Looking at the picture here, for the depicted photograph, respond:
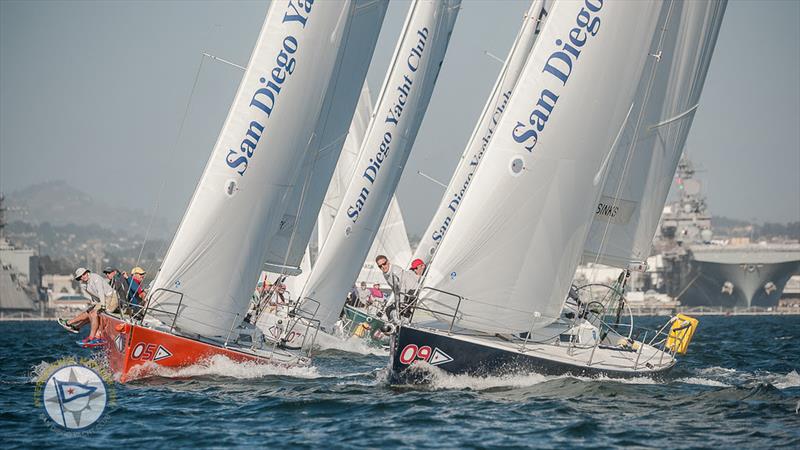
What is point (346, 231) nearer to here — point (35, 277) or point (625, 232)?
point (625, 232)

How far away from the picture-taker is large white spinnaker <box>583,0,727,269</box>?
16.9 m

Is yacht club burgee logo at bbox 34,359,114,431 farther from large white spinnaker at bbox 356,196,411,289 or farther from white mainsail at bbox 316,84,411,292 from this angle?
large white spinnaker at bbox 356,196,411,289

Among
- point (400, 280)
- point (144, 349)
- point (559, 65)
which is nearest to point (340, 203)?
point (400, 280)

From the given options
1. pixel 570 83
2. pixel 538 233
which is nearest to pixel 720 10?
pixel 570 83

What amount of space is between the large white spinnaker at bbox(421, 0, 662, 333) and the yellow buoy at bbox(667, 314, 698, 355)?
319 cm

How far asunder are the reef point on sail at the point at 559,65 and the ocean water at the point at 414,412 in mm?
3181

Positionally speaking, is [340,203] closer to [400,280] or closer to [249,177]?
[249,177]

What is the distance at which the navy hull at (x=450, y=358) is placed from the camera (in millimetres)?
12688

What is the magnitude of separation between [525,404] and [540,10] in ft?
43.0

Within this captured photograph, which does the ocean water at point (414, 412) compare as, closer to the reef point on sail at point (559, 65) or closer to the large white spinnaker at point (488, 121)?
the reef point on sail at point (559, 65)

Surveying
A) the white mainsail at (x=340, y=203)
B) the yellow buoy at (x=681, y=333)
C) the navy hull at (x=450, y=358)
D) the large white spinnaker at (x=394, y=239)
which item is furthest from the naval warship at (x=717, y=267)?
the navy hull at (x=450, y=358)

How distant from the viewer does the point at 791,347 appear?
82.8ft

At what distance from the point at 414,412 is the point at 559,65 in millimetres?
5095

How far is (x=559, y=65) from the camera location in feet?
44.0
